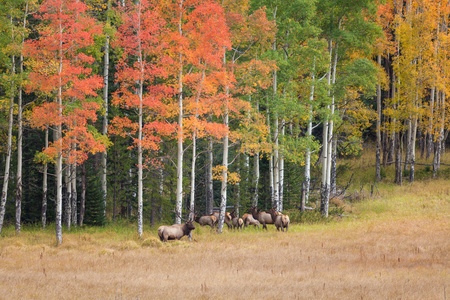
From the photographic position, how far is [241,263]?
55.2 feet

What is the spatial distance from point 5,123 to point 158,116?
25.3ft

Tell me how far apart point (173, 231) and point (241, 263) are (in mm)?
5853

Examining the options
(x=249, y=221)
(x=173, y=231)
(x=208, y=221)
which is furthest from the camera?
(x=208, y=221)

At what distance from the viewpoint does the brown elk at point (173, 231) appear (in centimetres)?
2175

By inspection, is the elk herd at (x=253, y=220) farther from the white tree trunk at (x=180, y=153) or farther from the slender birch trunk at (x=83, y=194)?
the slender birch trunk at (x=83, y=194)

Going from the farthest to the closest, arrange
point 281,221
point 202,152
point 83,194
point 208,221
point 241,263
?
point 208,221 < point 83,194 < point 281,221 < point 202,152 < point 241,263

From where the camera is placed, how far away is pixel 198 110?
24031 millimetres

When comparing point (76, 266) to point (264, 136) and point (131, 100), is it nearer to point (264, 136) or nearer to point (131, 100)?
point (131, 100)

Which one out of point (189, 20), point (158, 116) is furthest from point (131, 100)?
point (189, 20)

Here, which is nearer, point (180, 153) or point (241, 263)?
point (241, 263)

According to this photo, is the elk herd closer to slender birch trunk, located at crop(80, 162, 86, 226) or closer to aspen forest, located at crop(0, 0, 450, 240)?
aspen forest, located at crop(0, 0, 450, 240)

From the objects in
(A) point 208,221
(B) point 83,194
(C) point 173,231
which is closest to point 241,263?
(C) point 173,231

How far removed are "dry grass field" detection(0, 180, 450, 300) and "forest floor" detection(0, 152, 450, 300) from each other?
0.03 meters

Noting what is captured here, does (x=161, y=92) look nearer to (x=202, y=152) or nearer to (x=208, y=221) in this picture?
(x=202, y=152)
